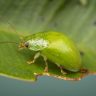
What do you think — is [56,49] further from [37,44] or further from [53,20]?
[53,20]

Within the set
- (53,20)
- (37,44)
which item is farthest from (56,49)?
(53,20)

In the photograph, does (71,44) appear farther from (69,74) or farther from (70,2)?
(70,2)

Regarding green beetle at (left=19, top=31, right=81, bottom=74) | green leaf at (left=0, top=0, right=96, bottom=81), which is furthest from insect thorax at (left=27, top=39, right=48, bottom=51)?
green leaf at (left=0, top=0, right=96, bottom=81)

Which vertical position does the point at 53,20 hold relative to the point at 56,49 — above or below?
above

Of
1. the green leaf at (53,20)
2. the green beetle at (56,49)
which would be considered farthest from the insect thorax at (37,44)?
the green leaf at (53,20)

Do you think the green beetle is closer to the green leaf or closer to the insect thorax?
the insect thorax

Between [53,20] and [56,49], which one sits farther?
[53,20]

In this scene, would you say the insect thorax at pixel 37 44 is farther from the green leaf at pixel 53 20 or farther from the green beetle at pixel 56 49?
the green leaf at pixel 53 20

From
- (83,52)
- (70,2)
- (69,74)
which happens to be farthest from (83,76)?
(70,2)
